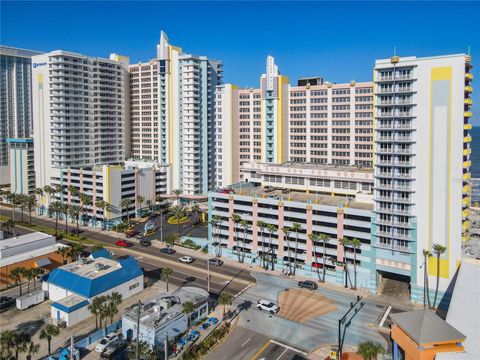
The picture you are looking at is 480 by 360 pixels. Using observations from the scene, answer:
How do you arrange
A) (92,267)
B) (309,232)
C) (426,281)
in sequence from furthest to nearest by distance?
1. (309,232)
2. (92,267)
3. (426,281)

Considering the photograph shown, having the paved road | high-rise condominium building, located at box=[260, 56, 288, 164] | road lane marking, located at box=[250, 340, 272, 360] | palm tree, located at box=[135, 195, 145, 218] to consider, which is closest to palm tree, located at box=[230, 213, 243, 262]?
the paved road

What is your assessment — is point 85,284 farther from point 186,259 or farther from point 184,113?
point 184,113

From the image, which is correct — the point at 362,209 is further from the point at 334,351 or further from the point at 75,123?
the point at 75,123

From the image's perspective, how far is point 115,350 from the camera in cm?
6128

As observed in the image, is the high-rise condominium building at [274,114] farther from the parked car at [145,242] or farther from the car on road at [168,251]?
the car on road at [168,251]

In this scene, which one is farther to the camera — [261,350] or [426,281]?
[426,281]

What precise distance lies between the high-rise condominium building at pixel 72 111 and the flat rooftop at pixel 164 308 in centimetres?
9063

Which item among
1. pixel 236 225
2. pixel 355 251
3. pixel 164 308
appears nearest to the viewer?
pixel 164 308

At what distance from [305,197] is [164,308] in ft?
154

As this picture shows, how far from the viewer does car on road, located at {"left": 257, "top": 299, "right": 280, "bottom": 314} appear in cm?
7462

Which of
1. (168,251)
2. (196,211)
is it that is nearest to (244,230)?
(168,251)

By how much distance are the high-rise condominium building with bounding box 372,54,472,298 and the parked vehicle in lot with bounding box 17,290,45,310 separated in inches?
2504

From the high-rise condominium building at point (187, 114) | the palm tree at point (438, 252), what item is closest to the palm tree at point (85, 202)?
the high-rise condominium building at point (187, 114)

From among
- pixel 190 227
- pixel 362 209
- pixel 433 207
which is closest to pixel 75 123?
pixel 190 227
